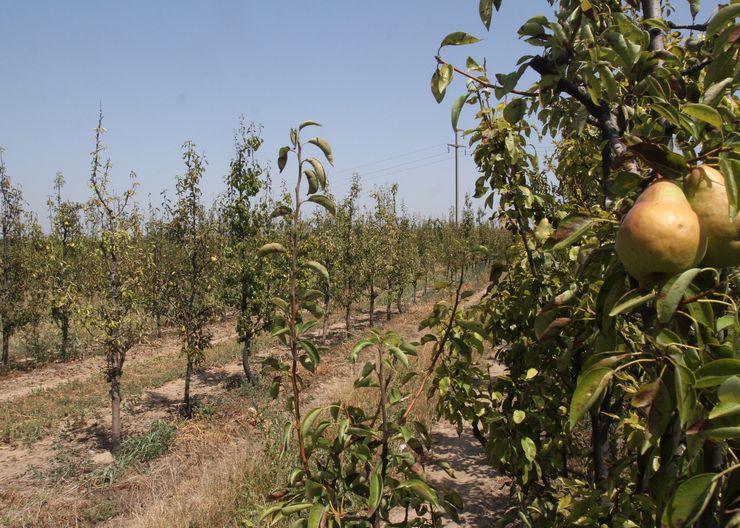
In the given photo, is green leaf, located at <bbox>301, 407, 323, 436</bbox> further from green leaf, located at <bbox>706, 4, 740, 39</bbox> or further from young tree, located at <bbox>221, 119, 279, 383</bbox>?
young tree, located at <bbox>221, 119, 279, 383</bbox>

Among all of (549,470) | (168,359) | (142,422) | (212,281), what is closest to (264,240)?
(212,281)

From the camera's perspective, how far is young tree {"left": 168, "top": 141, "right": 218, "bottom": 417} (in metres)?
7.47

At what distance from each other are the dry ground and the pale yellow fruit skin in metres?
3.10

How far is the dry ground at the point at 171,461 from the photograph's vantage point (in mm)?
4133

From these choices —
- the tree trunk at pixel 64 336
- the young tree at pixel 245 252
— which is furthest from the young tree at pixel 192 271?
the tree trunk at pixel 64 336

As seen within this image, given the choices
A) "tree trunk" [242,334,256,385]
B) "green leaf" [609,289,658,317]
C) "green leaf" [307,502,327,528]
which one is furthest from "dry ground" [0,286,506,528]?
"green leaf" [609,289,658,317]

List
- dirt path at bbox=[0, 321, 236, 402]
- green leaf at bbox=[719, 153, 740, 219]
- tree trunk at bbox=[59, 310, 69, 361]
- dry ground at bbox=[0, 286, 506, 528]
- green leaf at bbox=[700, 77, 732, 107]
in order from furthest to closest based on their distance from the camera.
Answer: tree trunk at bbox=[59, 310, 69, 361]
dirt path at bbox=[0, 321, 236, 402]
dry ground at bbox=[0, 286, 506, 528]
green leaf at bbox=[700, 77, 732, 107]
green leaf at bbox=[719, 153, 740, 219]

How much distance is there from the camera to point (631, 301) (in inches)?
29.5

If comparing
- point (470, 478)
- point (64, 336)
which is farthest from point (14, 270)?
point (470, 478)

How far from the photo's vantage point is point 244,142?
8.71 metres

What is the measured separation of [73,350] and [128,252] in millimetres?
8486

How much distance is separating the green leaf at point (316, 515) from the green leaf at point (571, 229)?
0.90 m

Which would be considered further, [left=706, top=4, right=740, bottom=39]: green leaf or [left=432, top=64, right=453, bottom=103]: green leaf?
[left=432, top=64, right=453, bottom=103]: green leaf

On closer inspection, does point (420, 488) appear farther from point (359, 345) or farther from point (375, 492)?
point (359, 345)
